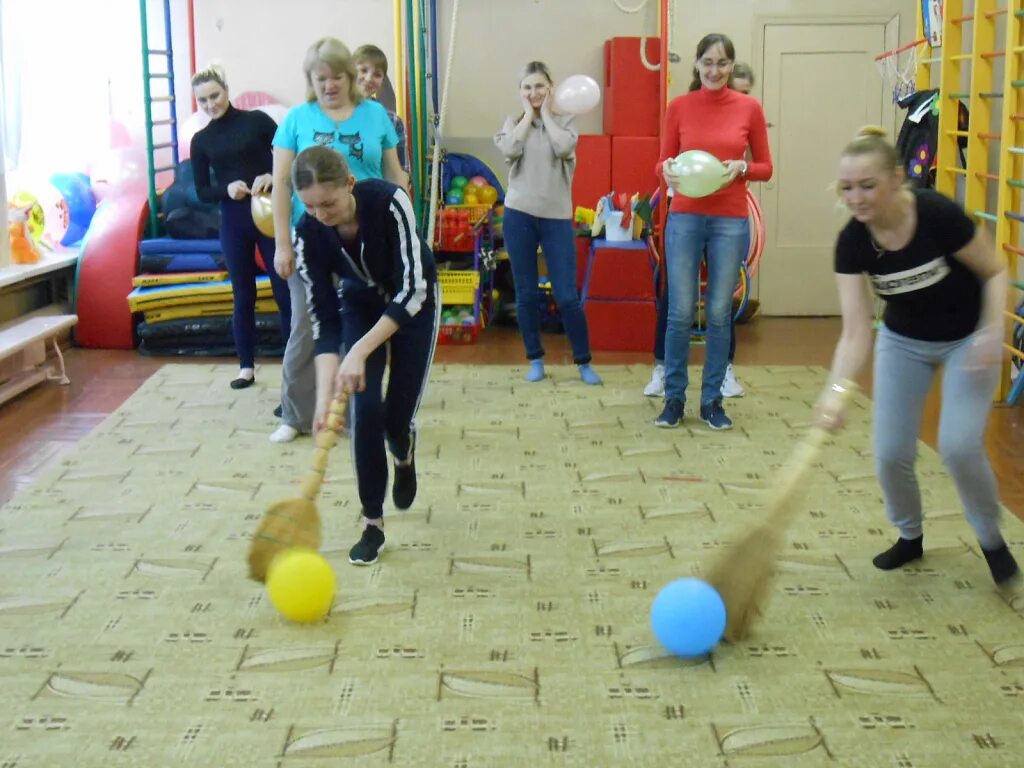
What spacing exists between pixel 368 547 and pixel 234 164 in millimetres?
2277

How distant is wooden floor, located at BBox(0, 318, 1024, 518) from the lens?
14.0ft

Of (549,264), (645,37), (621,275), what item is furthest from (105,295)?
(645,37)

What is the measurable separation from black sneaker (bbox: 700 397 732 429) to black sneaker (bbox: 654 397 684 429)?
0.32 feet

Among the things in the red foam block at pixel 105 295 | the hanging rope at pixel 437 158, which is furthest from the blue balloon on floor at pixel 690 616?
the red foam block at pixel 105 295

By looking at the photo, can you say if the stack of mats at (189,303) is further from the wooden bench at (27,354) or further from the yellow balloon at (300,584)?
the yellow balloon at (300,584)

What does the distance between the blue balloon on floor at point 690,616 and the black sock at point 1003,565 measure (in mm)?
811

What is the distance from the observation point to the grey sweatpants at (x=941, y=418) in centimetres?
280

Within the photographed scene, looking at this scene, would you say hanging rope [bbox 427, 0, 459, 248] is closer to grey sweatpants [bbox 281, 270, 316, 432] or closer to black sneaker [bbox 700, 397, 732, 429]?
grey sweatpants [bbox 281, 270, 316, 432]

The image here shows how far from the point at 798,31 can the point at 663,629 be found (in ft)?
17.7


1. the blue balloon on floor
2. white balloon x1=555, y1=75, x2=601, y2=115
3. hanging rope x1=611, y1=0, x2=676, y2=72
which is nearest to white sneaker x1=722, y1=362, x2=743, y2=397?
white balloon x1=555, y1=75, x2=601, y2=115

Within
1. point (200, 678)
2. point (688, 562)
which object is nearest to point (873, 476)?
point (688, 562)

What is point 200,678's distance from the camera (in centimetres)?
257

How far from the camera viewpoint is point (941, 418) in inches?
113

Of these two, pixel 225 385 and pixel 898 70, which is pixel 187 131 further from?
pixel 898 70
